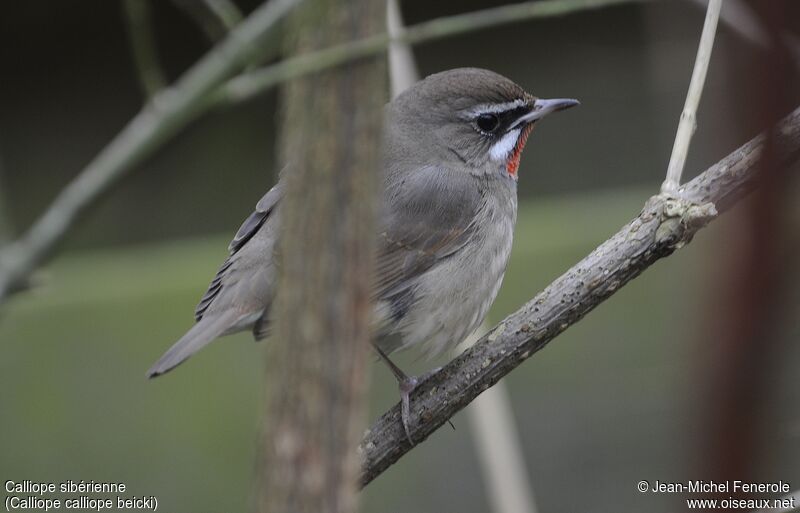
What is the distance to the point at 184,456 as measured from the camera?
5.75 metres

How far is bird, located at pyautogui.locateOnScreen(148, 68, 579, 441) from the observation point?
319 cm

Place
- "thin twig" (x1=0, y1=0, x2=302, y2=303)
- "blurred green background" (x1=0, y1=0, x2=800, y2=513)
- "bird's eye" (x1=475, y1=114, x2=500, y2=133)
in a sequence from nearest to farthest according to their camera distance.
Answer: "thin twig" (x1=0, y1=0, x2=302, y2=303) → "bird's eye" (x1=475, y1=114, x2=500, y2=133) → "blurred green background" (x1=0, y1=0, x2=800, y2=513)

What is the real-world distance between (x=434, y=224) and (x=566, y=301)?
0.92 meters

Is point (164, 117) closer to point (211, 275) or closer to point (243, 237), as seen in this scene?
point (243, 237)

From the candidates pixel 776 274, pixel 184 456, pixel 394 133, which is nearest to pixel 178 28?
pixel 184 456

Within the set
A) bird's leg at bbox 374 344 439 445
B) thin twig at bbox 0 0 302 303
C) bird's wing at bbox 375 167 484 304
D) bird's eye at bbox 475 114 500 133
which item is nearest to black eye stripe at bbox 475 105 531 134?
bird's eye at bbox 475 114 500 133

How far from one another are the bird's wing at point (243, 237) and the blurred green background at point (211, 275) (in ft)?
7.73

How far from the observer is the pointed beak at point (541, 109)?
358 centimetres

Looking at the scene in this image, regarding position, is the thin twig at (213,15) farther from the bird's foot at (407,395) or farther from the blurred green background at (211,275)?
the blurred green background at (211,275)

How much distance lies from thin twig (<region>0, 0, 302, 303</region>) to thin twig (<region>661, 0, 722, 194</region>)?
102 cm

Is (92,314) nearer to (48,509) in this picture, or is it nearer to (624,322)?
(48,509)

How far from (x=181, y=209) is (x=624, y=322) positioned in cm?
Answer: 304

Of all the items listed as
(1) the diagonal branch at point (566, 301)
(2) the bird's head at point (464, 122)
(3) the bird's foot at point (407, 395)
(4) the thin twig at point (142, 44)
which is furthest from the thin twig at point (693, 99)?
(4) the thin twig at point (142, 44)

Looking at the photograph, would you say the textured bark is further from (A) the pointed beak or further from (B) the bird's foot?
(A) the pointed beak
